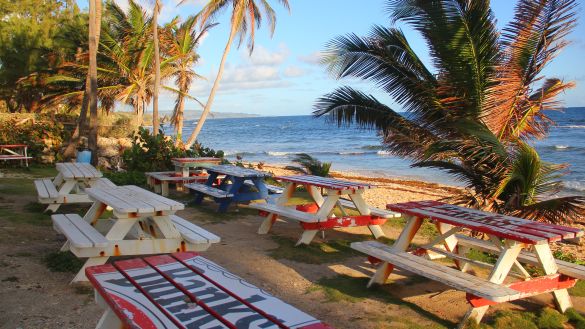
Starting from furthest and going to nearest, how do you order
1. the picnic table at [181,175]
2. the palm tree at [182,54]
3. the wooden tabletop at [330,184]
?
the palm tree at [182,54] → the picnic table at [181,175] → the wooden tabletop at [330,184]

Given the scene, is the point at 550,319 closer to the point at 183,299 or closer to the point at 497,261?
the point at 497,261

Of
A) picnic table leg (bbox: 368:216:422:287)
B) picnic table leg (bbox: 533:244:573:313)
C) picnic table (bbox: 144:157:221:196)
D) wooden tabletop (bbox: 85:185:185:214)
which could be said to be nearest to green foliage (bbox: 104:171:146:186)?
picnic table (bbox: 144:157:221:196)

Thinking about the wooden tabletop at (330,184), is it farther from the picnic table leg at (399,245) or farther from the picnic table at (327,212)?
the picnic table leg at (399,245)

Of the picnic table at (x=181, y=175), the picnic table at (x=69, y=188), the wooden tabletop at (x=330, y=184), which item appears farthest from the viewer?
the picnic table at (x=181, y=175)

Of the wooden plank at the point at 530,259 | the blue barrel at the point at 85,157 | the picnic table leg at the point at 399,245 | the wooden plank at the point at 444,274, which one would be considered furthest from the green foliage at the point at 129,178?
the wooden plank at the point at 530,259

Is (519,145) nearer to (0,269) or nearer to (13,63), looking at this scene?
(0,269)

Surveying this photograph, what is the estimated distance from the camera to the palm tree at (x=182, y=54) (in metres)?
18.2

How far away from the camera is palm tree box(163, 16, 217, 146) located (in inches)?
718

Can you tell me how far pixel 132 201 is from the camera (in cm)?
435

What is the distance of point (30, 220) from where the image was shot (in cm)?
621

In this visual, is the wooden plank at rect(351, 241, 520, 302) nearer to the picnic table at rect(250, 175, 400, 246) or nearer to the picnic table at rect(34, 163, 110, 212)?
the picnic table at rect(250, 175, 400, 246)

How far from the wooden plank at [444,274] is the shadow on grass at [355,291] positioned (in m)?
0.32

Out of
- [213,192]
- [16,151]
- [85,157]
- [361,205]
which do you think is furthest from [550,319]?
[16,151]

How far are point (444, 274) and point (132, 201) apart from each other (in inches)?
106
